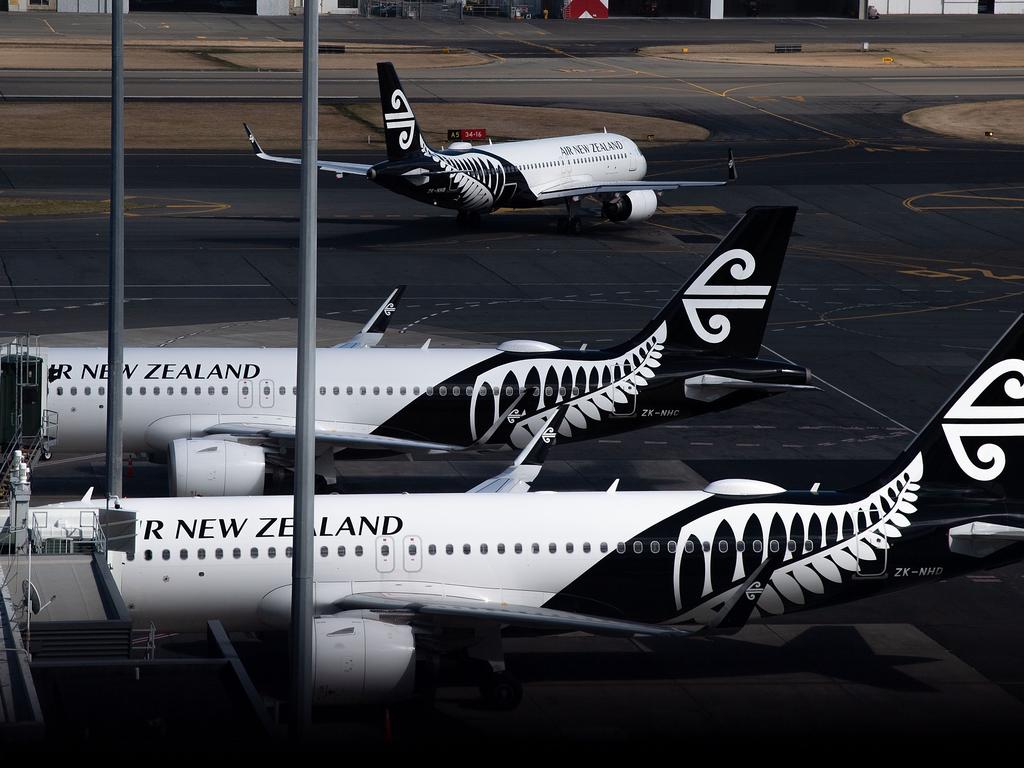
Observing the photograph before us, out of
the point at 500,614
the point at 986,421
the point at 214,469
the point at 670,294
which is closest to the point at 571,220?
the point at 670,294

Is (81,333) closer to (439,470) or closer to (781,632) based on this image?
(439,470)

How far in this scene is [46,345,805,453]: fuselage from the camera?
147 ft

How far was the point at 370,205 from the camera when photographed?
95.8m

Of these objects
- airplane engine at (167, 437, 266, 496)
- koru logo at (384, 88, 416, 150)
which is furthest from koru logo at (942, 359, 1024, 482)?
koru logo at (384, 88, 416, 150)

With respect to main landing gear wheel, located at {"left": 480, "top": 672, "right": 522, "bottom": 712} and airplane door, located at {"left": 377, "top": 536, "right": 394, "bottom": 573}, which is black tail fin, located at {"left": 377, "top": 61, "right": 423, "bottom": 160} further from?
main landing gear wheel, located at {"left": 480, "top": 672, "right": 522, "bottom": 712}

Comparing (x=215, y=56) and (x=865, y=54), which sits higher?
(x=865, y=54)

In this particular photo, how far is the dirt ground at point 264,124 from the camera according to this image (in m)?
115

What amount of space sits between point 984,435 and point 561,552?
30.1 ft

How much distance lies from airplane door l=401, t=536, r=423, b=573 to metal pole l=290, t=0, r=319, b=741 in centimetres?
669

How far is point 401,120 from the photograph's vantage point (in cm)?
8550

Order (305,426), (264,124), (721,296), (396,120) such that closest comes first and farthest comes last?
(305,426), (721,296), (396,120), (264,124)

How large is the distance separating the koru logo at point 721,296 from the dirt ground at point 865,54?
125 m

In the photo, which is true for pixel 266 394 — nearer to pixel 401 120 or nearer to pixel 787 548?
pixel 787 548

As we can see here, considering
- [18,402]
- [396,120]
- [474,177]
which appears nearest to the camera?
[18,402]
